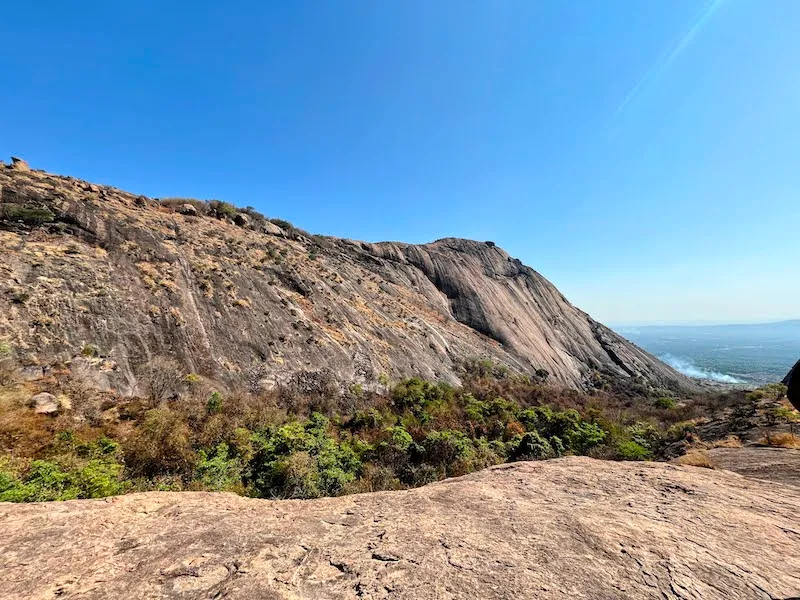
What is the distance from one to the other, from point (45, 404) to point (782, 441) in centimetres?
2288

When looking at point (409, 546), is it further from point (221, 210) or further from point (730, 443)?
point (221, 210)

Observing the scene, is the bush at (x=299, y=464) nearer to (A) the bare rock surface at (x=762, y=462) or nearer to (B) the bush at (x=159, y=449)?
(B) the bush at (x=159, y=449)

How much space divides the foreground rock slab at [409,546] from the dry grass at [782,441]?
508 cm

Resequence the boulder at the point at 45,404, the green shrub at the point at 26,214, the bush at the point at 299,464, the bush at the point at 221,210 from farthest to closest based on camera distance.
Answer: the bush at the point at 221,210, the green shrub at the point at 26,214, the boulder at the point at 45,404, the bush at the point at 299,464

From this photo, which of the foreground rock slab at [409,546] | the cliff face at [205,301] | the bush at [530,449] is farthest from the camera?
the cliff face at [205,301]

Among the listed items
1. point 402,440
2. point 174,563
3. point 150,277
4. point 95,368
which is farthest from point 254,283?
point 174,563

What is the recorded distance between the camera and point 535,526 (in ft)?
17.4

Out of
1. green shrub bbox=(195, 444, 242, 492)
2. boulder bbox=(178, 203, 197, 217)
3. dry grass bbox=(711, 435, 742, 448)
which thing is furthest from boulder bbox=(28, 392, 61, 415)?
boulder bbox=(178, 203, 197, 217)

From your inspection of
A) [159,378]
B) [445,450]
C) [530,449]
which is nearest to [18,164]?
[159,378]

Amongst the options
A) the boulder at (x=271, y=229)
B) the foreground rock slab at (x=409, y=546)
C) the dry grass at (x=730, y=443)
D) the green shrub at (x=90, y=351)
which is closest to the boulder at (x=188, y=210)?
the boulder at (x=271, y=229)

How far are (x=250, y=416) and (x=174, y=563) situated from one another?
1051cm

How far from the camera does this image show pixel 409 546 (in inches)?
184

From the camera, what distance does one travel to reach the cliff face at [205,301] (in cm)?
1455

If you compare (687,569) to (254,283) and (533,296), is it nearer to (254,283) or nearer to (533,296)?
(254,283)
